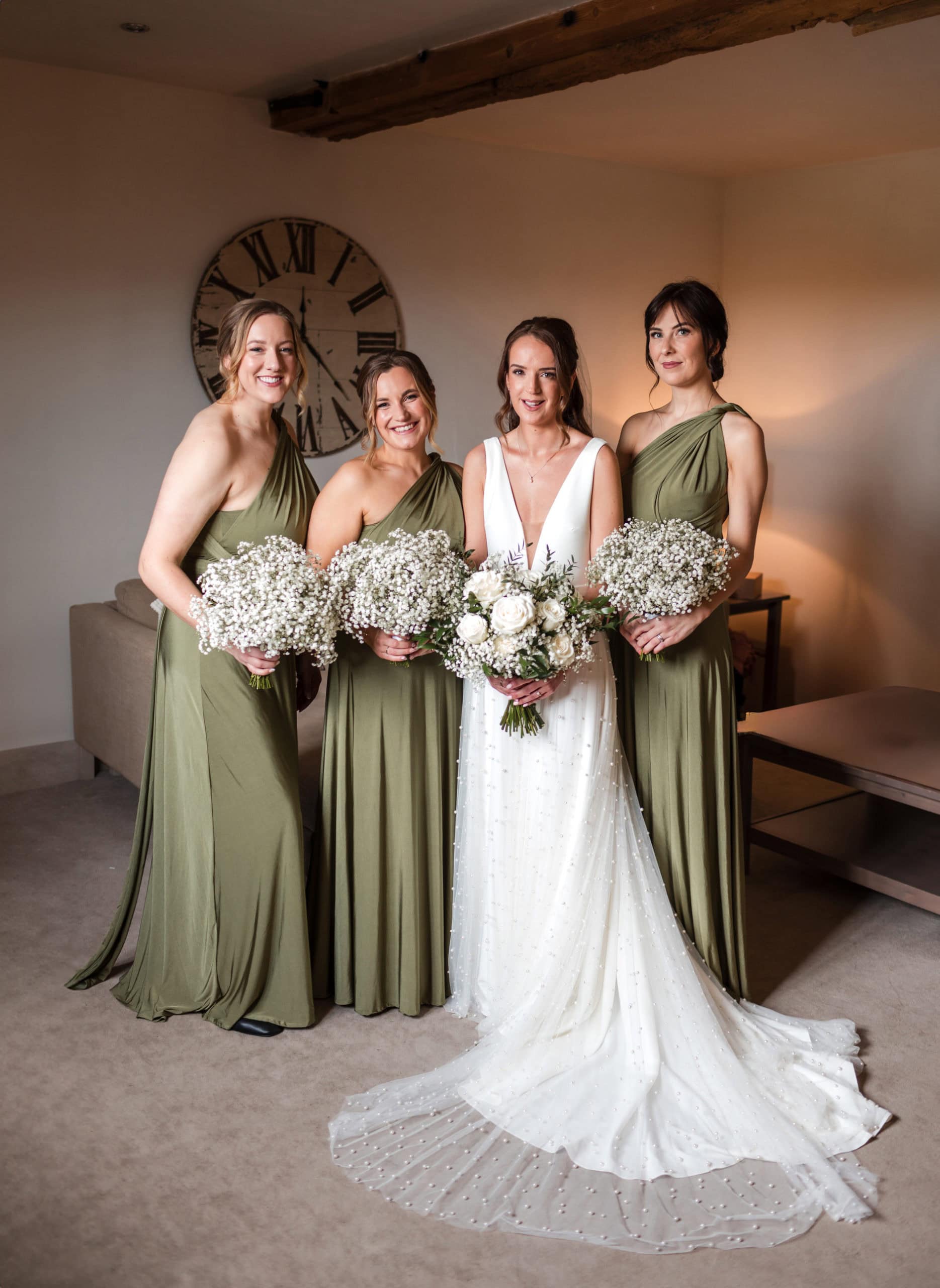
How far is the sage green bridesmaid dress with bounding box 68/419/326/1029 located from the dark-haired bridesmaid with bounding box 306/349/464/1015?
0.43ft

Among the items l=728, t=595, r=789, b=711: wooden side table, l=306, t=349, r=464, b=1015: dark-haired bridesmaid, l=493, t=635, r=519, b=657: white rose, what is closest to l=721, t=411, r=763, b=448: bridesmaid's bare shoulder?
l=306, t=349, r=464, b=1015: dark-haired bridesmaid

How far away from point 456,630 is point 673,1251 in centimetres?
138

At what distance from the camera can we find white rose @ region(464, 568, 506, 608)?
2.65 meters

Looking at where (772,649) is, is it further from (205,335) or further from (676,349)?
(676,349)

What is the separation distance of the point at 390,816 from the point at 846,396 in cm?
455

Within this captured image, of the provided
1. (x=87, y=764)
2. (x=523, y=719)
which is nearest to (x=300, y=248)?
(x=87, y=764)

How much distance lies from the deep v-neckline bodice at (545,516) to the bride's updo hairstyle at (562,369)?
76 mm

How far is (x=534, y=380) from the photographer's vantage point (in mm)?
2832

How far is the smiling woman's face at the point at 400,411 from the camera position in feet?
9.47

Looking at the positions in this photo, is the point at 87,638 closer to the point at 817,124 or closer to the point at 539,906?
the point at 539,906

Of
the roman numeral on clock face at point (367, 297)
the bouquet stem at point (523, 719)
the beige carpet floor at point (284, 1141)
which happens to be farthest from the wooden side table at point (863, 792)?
the roman numeral on clock face at point (367, 297)

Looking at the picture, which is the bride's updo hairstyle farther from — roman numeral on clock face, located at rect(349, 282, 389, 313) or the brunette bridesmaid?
roman numeral on clock face, located at rect(349, 282, 389, 313)

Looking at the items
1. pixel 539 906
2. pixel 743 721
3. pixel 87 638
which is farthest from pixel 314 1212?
pixel 87 638

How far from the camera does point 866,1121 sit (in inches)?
104
